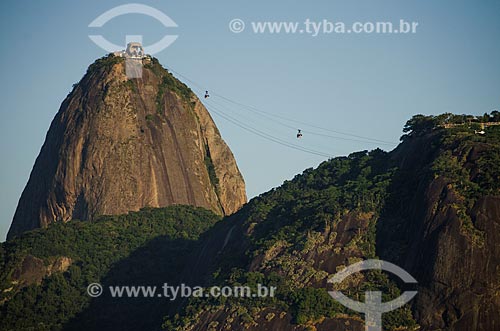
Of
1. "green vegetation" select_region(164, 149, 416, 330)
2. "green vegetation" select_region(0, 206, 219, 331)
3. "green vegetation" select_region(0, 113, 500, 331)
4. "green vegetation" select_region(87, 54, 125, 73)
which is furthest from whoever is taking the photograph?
"green vegetation" select_region(87, 54, 125, 73)

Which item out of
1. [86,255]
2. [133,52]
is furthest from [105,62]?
[86,255]

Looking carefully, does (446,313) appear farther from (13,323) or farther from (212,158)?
(212,158)

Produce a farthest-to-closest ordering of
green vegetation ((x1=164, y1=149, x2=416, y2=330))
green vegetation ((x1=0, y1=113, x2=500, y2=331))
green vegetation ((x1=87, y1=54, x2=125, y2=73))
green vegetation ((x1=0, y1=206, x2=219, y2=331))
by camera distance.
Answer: green vegetation ((x1=87, y1=54, x2=125, y2=73)) < green vegetation ((x1=0, y1=206, x2=219, y2=331)) < green vegetation ((x1=0, y1=113, x2=500, y2=331)) < green vegetation ((x1=164, y1=149, x2=416, y2=330))

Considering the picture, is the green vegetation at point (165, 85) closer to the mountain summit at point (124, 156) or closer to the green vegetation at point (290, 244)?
the mountain summit at point (124, 156)

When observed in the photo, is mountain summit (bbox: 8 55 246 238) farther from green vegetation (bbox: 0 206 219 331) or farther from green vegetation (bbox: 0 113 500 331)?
green vegetation (bbox: 0 113 500 331)

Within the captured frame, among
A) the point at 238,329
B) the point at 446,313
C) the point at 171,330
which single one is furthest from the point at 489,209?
the point at 171,330

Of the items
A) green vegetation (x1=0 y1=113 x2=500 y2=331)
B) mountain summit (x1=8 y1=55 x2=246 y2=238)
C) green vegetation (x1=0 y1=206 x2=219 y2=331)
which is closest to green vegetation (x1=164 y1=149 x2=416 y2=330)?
green vegetation (x1=0 y1=113 x2=500 y2=331)

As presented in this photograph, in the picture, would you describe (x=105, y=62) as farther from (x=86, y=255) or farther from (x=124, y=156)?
(x=86, y=255)
